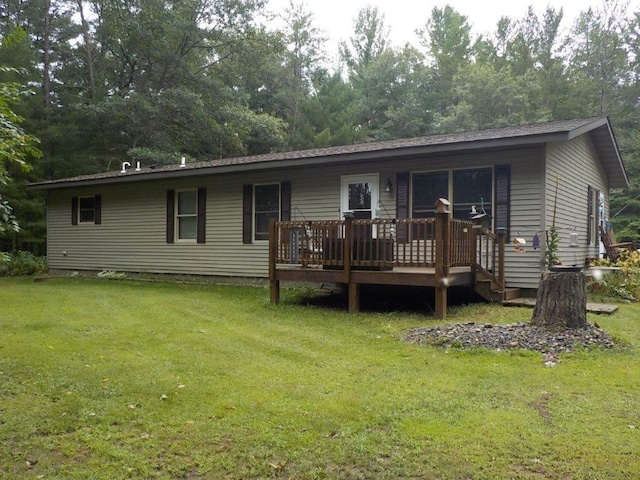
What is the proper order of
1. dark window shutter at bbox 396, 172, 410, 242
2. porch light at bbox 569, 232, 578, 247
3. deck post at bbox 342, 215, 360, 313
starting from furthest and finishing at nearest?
porch light at bbox 569, 232, 578, 247
dark window shutter at bbox 396, 172, 410, 242
deck post at bbox 342, 215, 360, 313

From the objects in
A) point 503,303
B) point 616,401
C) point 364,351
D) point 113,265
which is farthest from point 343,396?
point 113,265

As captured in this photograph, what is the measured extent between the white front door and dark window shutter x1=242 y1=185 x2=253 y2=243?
2.24 m

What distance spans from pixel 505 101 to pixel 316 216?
54.1 ft

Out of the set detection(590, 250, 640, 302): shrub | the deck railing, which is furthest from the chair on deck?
the deck railing

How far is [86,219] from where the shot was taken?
13766 mm

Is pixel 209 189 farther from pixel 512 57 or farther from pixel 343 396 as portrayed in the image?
pixel 512 57

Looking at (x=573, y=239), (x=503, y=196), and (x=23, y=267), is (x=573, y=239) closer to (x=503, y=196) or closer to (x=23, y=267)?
(x=503, y=196)

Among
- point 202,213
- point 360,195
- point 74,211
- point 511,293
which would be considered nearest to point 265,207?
point 202,213

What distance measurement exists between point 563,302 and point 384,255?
247cm

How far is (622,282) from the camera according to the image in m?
8.64

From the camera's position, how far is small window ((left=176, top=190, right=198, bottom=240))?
1180 centimetres

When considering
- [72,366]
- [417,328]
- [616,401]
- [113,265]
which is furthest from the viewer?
[113,265]

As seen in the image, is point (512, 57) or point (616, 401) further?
point (512, 57)

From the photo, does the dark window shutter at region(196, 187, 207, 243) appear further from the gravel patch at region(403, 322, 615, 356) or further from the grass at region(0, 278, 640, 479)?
the gravel patch at region(403, 322, 615, 356)
